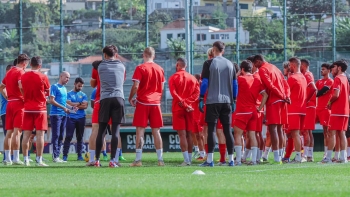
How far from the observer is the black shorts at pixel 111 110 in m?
16.3

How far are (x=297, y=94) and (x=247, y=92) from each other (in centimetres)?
191

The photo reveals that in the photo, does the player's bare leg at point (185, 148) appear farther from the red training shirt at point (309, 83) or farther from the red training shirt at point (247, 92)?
the red training shirt at point (309, 83)

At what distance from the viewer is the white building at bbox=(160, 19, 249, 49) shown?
1358 inches

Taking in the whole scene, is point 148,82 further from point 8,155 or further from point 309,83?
point 309,83

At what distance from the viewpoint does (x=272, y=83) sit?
17828mm

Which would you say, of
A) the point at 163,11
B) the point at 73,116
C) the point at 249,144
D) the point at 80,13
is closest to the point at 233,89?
the point at 249,144

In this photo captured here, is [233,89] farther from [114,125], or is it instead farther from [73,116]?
[73,116]

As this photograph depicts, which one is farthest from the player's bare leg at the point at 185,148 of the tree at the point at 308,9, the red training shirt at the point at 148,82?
the tree at the point at 308,9

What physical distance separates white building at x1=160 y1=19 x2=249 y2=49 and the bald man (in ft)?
43.2

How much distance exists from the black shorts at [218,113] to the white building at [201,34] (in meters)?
17.8

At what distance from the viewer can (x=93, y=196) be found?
9.92 meters

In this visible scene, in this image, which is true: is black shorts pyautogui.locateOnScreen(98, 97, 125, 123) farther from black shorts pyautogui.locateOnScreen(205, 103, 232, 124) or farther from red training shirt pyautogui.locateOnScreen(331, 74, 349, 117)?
red training shirt pyautogui.locateOnScreen(331, 74, 349, 117)

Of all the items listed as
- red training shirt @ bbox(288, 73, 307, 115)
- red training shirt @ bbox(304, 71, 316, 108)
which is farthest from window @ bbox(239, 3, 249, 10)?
red training shirt @ bbox(288, 73, 307, 115)

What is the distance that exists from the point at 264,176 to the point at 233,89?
3.70m
